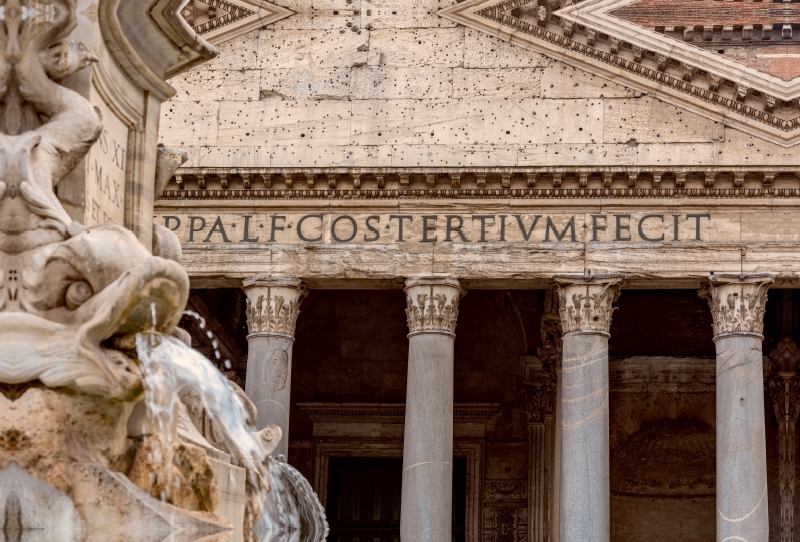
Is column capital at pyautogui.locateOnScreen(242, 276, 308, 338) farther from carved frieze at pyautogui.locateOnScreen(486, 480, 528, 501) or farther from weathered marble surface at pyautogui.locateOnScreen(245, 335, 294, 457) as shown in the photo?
carved frieze at pyautogui.locateOnScreen(486, 480, 528, 501)

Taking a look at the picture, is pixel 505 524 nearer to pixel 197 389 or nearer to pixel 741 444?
pixel 741 444

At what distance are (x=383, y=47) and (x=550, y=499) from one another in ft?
24.0

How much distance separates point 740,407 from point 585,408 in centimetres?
185

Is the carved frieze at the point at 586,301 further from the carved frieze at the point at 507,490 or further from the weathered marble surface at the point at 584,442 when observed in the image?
the carved frieze at the point at 507,490

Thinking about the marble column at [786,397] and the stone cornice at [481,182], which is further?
the marble column at [786,397]

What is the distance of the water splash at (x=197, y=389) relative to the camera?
499 cm

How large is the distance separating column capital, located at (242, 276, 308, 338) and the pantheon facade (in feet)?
0.09

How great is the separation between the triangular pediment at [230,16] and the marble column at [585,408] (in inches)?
215

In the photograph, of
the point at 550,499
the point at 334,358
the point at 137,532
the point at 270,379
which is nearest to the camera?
the point at 137,532

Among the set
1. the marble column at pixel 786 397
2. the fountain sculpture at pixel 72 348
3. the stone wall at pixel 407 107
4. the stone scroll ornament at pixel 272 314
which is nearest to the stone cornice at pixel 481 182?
the stone wall at pixel 407 107

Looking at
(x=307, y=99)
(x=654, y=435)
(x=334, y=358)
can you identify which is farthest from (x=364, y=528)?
(x=307, y=99)

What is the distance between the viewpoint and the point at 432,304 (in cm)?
2153

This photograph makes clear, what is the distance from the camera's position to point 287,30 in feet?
76.1

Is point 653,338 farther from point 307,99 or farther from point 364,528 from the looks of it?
point 307,99
